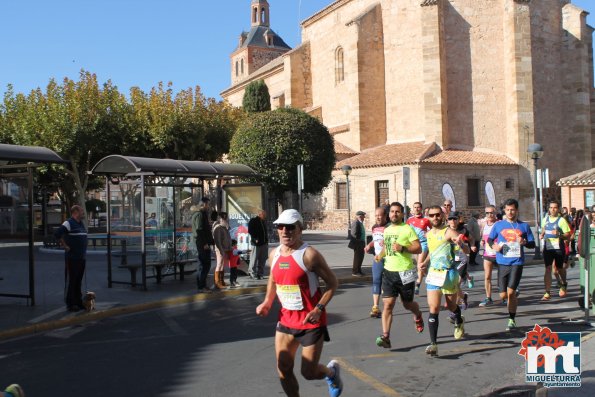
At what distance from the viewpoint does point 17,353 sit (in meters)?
7.25

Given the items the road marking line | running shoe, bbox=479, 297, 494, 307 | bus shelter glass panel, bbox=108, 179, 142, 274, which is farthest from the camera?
bus shelter glass panel, bbox=108, 179, 142, 274

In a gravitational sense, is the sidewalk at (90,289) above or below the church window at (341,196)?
below

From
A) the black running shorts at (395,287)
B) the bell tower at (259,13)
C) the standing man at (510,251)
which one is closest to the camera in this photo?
the black running shorts at (395,287)

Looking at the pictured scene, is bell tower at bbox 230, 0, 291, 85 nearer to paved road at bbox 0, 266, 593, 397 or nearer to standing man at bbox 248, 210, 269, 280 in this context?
standing man at bbox 248, 210, 269, 280

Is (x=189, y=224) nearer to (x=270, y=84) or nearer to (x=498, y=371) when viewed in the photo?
(x=498, y=371)

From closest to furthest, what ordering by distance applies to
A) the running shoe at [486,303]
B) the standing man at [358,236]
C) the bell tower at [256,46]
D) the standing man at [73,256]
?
1. the standing man at [73,256]
2. the running shoe at [486,303]
3. the standing man at [358,236]
4. the bell tower at [256,46]

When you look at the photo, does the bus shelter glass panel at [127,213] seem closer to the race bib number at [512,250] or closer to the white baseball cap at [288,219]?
the race bib number at [512,250]

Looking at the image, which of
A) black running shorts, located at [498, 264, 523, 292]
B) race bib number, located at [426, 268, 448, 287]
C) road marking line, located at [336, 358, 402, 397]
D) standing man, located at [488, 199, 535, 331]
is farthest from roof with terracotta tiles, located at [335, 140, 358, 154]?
road marking line, located at [336, 358, 402, 397]

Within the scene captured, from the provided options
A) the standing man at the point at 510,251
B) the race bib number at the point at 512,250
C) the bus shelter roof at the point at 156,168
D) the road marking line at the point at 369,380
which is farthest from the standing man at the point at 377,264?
the bus shelter roof at the point at 156,168

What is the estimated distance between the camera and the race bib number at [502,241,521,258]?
806cm

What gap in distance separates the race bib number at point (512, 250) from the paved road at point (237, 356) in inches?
40.9

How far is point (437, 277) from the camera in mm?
7004

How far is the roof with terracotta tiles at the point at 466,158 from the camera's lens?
32281 mm

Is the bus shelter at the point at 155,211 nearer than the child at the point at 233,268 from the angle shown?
Yes
